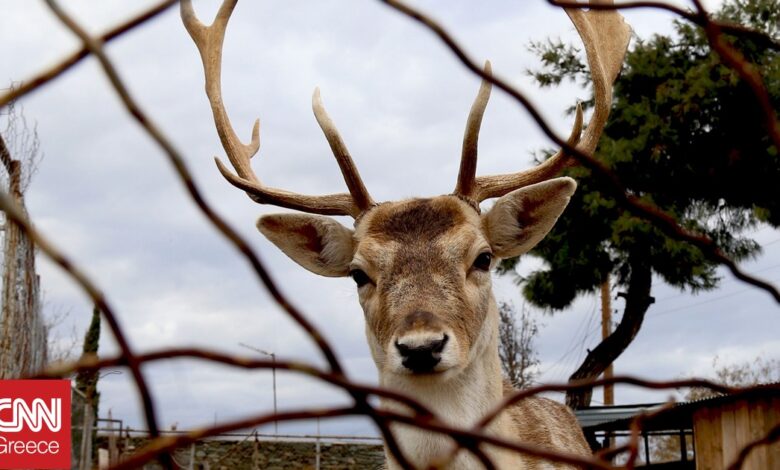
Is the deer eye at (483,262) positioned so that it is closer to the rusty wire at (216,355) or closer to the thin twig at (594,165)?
the thin twig at (594,165)

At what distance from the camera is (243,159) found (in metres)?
5.78

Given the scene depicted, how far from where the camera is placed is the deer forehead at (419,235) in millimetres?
3775

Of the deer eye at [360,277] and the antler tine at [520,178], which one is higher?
the antler tine at [520,178]

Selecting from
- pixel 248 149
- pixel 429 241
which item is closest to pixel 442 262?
pixel 429 241

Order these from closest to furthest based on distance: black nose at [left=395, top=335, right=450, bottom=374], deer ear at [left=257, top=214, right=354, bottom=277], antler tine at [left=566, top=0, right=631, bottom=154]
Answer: black nose at [left=395, top=335, right=450, bottom=374] < deer ear at [left=257, top=214, right=354, bottom=277] < antler tine at [left=566, top=0, right=631, bottom=154]

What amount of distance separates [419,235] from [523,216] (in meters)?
0.60

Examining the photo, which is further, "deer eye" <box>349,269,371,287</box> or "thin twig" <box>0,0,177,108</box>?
"deer eye" <box>349,269,371,287</box>

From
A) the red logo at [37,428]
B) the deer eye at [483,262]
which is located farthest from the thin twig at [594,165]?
the red logo at [37,428]

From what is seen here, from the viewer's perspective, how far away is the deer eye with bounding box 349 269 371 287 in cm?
399

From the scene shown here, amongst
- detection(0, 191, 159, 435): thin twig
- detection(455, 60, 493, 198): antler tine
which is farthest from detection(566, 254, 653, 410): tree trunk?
detection(0, 191, 159, 435): thin twig

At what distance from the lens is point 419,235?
153 inches

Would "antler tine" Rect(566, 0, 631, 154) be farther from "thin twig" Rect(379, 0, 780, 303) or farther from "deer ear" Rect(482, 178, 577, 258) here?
"thin twig" Rect(379, 0, 780, 303)

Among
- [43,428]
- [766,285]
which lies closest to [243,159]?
[766,285]

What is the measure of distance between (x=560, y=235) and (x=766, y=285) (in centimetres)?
1847
